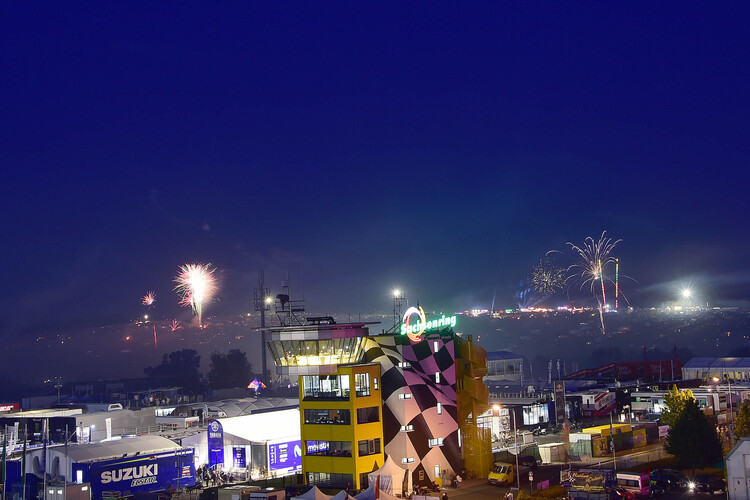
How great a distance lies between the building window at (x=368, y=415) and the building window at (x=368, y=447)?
1.21m

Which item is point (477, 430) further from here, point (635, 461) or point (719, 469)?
point (719, 469)

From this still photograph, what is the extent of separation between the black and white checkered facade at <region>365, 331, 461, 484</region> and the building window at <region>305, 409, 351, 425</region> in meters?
3.05

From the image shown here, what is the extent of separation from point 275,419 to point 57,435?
2096 centimetres

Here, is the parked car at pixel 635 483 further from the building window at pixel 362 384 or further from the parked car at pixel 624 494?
the building window at pixel 362 384

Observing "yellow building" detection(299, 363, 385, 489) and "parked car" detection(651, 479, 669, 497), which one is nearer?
"parked car" detection(651, 479, 669, 497)

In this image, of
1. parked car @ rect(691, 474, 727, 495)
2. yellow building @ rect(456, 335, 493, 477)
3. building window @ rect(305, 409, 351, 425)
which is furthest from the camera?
yellow building @ rect(456, 335, 493, 477)

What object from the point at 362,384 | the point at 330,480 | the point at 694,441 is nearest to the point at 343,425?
the point at 362,384

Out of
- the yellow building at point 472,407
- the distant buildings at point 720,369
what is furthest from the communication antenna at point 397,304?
the distant buildings at point 720,369

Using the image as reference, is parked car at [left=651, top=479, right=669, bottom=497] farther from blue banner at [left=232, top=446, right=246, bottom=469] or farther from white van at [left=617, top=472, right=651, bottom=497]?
blue banner at [left=232, top=446, right=246, bottom=469]

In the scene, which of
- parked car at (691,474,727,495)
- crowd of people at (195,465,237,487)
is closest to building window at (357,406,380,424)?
crowd of people at (195,465,237,487)

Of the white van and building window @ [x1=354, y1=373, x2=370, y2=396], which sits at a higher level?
building window @ [x1=354, y1=373, x2=370, y2=396]

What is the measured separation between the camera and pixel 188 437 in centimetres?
6062

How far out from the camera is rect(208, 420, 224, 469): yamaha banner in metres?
57.8

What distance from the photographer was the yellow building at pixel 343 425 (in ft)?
152
